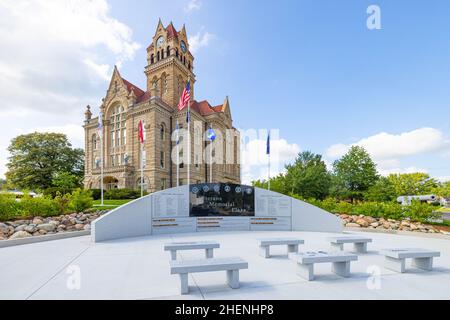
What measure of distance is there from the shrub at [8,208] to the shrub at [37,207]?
25 cm

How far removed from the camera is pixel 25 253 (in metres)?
7.50

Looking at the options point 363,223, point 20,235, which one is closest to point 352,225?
point 363,223

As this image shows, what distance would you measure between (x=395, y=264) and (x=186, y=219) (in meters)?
8.97

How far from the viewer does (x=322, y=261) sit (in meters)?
4.99

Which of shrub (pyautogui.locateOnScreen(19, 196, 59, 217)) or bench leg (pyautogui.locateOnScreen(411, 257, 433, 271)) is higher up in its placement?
shrub (pyautogui.locateOnScreen(19, 196, 59, 217))

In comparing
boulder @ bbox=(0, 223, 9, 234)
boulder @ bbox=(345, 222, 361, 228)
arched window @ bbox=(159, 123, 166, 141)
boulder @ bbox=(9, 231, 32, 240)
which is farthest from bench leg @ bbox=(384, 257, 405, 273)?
arched window @ bbox=(159, 123, 166, 141)

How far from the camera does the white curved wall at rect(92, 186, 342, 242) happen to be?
10.3 m

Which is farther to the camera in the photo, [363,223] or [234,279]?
[363,223]

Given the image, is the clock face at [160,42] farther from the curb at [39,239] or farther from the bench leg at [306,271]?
the bench leg at [306,271]

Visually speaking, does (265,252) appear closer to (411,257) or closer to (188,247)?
(188,247)

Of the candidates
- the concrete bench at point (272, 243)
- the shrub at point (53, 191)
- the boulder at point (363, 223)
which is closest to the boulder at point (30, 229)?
the concrete bench at point (272, 243)

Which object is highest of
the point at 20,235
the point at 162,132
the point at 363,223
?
the point at 162,132

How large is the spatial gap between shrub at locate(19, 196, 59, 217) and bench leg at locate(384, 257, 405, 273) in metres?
16.4

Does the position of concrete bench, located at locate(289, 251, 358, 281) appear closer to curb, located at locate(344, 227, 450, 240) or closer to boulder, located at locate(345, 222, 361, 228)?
curb, located at locate(344, 227, 450, 240)
